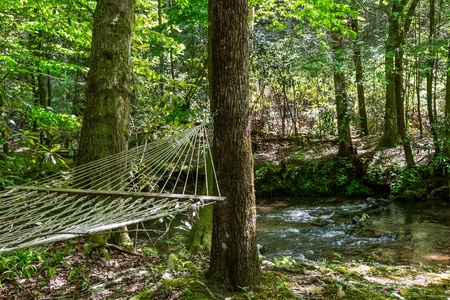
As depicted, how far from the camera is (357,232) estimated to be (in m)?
4.18

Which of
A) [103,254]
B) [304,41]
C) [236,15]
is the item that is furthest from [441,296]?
[304,41]

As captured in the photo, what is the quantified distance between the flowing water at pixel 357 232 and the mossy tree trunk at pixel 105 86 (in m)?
2.01

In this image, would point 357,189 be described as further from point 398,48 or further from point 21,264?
point 21,264

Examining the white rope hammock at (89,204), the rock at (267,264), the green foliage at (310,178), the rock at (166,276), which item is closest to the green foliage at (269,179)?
the green foliage at (310,178)

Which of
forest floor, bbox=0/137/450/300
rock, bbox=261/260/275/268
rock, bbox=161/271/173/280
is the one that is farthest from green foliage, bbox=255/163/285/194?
rock, bbox=161/271/173/280

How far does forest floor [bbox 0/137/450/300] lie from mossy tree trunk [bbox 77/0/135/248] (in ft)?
2.07

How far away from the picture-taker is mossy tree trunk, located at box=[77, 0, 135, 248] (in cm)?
227

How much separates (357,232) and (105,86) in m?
3.26

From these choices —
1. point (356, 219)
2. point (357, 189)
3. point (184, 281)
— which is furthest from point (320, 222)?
point (184, 281)

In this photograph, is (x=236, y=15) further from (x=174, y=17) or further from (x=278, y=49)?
(x=278, y=49)

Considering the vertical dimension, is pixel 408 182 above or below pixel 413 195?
above

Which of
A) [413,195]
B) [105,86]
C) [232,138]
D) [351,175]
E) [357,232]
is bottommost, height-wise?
[357,232]

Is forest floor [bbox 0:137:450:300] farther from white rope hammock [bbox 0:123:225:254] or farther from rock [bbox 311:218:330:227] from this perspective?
rock [bbox 311:218:330:227]

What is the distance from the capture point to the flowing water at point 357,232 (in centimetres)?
343
